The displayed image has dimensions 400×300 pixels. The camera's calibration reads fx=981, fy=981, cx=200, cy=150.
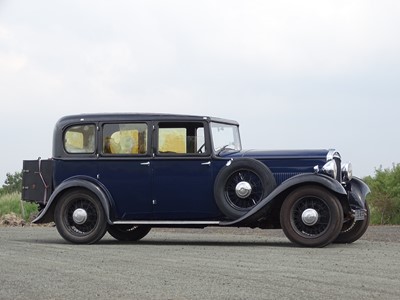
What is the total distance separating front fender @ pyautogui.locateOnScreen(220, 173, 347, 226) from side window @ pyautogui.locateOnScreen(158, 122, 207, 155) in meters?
1.34

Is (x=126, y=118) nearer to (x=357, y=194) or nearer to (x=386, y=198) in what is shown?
(x=357, y=194)

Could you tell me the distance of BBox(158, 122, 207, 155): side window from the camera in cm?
1513

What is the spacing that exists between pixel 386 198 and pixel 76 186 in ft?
34.2

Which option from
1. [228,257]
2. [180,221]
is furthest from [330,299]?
[180,221]

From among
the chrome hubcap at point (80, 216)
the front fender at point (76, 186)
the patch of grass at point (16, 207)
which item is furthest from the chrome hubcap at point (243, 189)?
the patch of grass at point (16, 207)

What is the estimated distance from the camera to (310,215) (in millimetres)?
14312

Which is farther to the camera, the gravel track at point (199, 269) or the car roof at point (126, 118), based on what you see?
the car roof at point (126, 118)

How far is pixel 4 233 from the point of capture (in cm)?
1830

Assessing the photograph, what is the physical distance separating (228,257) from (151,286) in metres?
3.38

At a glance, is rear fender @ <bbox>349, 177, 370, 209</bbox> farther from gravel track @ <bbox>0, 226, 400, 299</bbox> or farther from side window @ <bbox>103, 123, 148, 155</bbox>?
side window @ <bbox>103, 123, 148, 155</bbox>

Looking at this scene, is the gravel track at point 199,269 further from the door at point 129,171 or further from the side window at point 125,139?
the side window at point 125,139

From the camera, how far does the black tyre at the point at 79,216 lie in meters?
15.2

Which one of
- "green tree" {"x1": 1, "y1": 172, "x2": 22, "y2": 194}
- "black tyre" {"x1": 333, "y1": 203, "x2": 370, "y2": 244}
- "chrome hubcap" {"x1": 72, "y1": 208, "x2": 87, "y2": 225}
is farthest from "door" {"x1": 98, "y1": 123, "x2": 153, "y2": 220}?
"green tree" {"x1": 1, "y1": 172, "x2": 22, "y2": 194}

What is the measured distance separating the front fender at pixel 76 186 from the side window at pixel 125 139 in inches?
23.0
